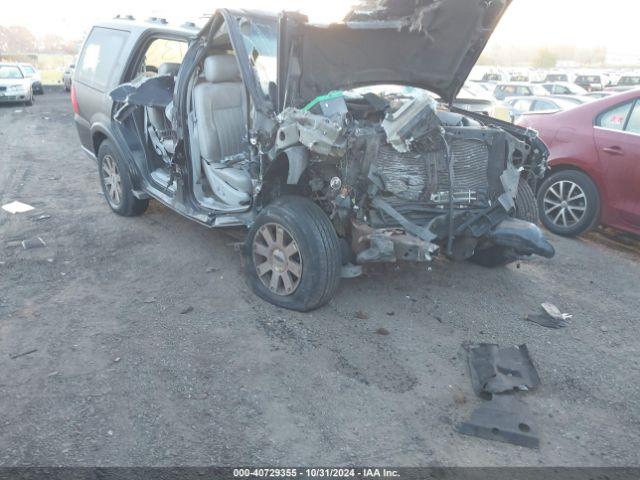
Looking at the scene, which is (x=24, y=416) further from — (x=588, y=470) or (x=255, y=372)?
(x=588, y=470)

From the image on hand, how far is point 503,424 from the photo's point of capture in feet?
9.64

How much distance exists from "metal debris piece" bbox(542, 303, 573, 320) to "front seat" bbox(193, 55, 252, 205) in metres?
2.57

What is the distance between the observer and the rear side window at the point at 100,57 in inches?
225

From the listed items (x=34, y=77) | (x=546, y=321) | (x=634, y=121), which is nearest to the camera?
(x=546, y=321)

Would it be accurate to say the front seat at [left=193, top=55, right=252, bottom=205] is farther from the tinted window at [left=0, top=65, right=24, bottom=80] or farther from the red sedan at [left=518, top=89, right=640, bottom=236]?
the tinted window at [left=0, top=65, right=24, bottom=80]

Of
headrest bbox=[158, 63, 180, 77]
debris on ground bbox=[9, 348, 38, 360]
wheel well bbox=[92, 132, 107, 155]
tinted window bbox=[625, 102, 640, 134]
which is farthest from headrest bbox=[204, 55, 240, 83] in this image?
tinted window bbox=[625, 102, 640, 134]

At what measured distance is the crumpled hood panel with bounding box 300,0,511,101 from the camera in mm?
4102

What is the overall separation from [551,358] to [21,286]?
409 centimetres

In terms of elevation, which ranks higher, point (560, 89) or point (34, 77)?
point (560, 89)

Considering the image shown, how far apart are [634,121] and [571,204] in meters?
1.04

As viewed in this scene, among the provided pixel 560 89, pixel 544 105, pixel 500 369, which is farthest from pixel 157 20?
pixel 560 89

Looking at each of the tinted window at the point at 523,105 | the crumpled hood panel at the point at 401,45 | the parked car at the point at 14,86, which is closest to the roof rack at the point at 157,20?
the crumpled hood panel at the point at 401,45

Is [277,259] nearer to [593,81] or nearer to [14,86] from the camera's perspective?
[14,86]

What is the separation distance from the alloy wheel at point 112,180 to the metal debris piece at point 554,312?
4350 millimetres
